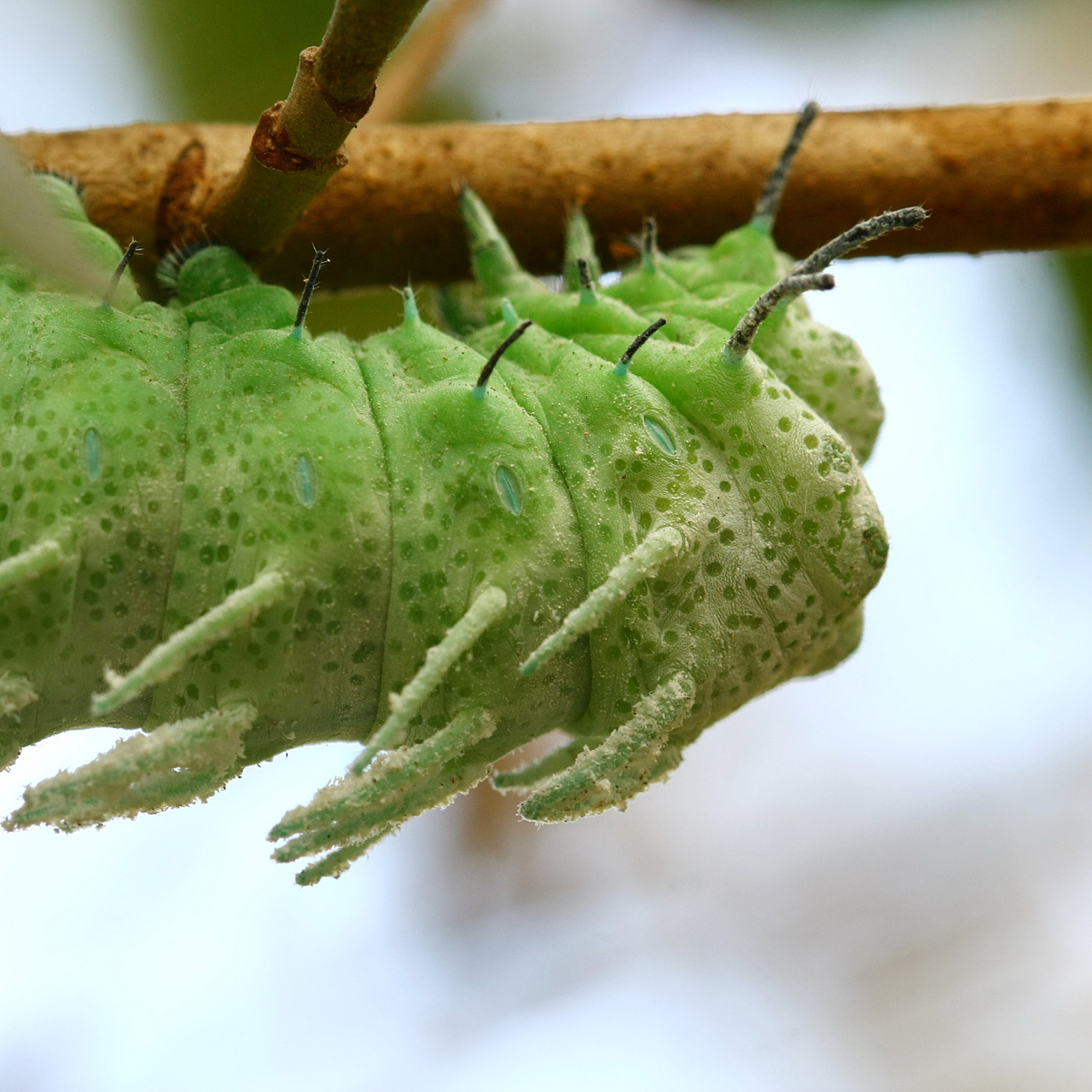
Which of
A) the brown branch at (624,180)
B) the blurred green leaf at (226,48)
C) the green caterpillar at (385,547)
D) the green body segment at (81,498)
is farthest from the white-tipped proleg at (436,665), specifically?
the blurred green leaf at (226,48)

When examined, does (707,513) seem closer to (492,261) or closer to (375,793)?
(375,793)

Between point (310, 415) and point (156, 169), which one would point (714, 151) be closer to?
point (156, 169)

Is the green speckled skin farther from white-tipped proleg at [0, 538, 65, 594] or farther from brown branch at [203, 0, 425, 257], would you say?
brown branch at [203, 0, 425, 257]

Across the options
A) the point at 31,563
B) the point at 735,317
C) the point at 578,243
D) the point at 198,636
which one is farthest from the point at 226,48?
the point at 198,636

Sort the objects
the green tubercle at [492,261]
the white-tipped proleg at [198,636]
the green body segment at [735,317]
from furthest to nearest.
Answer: the green tubercle at [492,261] < the green body segment at [735,317] < the white-tipped proleg at [198,636]

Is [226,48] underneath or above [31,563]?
above

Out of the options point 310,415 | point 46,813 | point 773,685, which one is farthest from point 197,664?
point 773,685

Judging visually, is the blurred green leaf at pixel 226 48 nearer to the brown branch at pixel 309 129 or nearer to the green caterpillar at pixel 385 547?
the brown branch at pixel 309 129

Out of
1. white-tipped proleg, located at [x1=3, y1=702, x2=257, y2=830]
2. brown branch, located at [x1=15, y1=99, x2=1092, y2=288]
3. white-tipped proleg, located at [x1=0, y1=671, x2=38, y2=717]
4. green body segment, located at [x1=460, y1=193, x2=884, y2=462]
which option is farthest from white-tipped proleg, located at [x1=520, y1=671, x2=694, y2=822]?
brown branch, located at [x1=15, y1=99, x2=1092, y2=288]

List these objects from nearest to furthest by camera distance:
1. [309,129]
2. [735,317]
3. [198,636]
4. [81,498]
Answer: [198,636] → [81,498] → [309,129] → [735,317]
